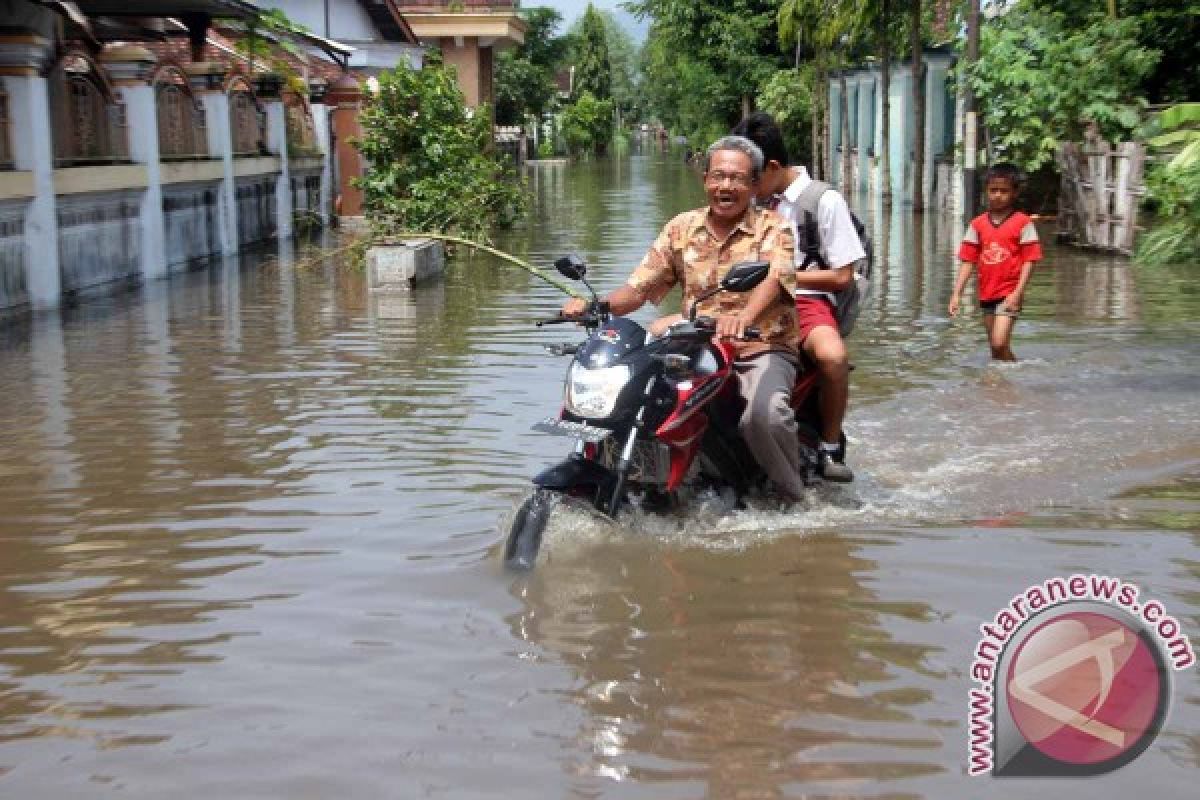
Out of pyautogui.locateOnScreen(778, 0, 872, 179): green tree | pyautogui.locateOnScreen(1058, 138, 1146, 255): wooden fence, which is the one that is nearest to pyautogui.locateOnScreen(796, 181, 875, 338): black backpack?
pyautogui.locateOnScreen(1058, 138, 1146, 255): wooden fence

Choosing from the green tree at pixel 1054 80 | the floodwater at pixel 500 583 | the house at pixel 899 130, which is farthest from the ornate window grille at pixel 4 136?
the house at pixel 899 130

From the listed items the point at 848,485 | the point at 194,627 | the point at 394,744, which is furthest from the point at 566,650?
the point at 848,485

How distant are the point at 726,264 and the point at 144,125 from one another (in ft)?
44.6

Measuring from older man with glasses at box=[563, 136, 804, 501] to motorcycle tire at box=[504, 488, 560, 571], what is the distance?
2.59ft

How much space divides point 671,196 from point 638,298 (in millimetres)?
33832

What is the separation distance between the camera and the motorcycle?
548 cm

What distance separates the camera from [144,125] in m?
18.1

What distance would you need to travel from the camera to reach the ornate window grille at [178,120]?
1911 cm

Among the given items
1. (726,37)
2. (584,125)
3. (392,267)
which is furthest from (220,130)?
(584,125)

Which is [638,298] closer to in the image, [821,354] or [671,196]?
[821,354]

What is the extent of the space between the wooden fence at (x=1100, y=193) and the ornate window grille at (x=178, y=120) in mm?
→ 11810

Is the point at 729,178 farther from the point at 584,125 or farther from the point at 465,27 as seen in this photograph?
the point at 584,125

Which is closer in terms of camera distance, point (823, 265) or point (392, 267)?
point (823, 265)

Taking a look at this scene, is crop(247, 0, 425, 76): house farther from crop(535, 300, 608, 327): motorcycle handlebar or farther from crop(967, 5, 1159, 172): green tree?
crop(535, 300, 608, 327): motorcycle handlebar
